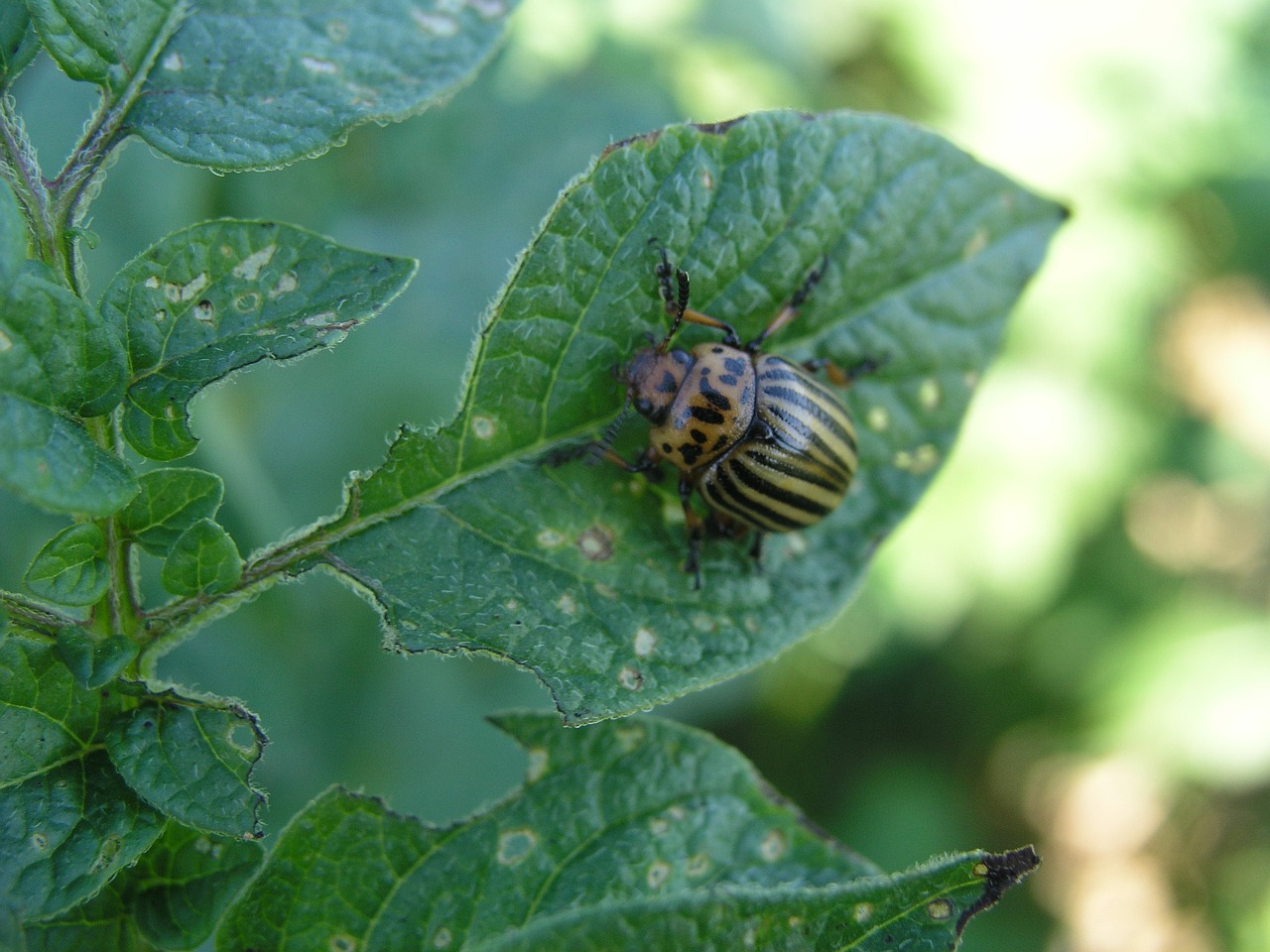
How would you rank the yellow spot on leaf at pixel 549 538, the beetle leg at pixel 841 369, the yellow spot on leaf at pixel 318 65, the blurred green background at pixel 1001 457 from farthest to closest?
the blurred green background at pixel 1001 457 < the beetle leg at pixel 841 369 < the yellow spot on leaf at pixel 549 538 < the yellow spot on leaf at pixel 318 65

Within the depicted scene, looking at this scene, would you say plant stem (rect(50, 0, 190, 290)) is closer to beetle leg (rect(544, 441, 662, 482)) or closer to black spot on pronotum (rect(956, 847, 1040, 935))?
beetle leg (rect(544, 441, 662, 482))

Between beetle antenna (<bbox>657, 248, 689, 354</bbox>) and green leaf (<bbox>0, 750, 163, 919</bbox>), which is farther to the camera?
beetle antenna (<bbox>657, 248, 689, 354</bbox>)

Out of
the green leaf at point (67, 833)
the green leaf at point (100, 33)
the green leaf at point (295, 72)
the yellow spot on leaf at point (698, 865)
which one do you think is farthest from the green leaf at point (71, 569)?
the yellow spot on leaf at point (698, 865)

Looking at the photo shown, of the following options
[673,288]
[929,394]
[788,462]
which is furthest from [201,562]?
[929,394]

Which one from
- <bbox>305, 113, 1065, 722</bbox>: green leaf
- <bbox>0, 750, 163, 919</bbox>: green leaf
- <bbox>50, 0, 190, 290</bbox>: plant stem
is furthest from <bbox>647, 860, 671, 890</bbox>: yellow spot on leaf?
<bbox>50, 0, 190, 290</bbox>: plant stem

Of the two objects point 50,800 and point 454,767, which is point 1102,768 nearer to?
point 454,767

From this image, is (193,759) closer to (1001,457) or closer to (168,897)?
(168,897)

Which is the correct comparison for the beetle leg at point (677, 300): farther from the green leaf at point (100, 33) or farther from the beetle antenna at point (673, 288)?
the green leaf at point (100, 33)
